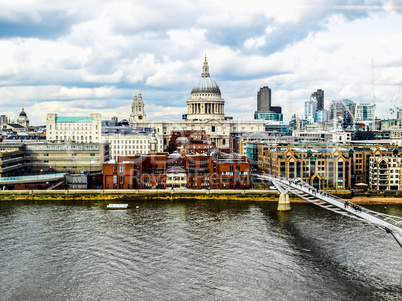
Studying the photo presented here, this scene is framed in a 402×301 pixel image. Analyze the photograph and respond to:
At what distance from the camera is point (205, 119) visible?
7856 centimetres

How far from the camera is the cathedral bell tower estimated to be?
73.4m

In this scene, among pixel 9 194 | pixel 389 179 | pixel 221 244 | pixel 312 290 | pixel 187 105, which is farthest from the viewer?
pixel 187 105

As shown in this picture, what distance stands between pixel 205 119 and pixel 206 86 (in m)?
7.36

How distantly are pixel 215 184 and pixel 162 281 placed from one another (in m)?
17.8

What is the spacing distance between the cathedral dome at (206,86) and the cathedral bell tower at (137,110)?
12780 millimetres

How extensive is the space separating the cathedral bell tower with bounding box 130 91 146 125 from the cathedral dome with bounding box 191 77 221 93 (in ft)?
41.9

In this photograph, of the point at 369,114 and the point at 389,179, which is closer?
the point at 389,179

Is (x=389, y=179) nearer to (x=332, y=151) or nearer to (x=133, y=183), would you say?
(x=332, y=151)

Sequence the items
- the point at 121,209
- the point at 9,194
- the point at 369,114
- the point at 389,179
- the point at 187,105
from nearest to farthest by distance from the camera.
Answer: the point at 121,209 → the point at 9,194 → the point at 389,179 → the point at 187,105 → the point at 369,114

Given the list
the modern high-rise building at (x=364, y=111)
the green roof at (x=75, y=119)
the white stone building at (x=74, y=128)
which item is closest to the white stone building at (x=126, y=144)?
the white stone building at (x=74, y=128)

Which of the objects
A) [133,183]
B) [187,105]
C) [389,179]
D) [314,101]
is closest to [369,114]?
[314,101]

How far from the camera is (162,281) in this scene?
51.6 ft

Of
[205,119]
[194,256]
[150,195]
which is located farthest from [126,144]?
[194,256]

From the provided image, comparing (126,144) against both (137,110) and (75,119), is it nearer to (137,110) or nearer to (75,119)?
(75,119)
